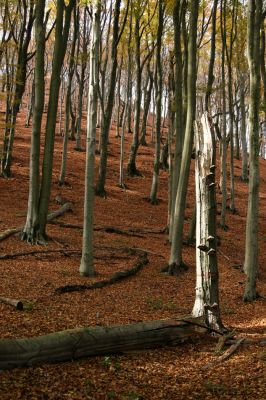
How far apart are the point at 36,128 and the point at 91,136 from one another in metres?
2.72

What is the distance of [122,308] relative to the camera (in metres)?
7.32

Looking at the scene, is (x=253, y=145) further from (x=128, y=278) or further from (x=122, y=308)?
(x=122, y=308)

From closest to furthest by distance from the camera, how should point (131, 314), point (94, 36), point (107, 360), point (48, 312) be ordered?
point (107, 360)
point (48, 312)
point (131, 314)
point (94, 36)

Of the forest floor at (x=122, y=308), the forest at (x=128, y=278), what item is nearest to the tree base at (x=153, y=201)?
the forest floor at (x=122, y=308)

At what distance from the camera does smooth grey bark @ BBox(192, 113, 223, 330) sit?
5.97 meters

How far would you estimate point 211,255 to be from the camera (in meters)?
5.94

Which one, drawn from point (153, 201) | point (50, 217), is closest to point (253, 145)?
point (50, 217)

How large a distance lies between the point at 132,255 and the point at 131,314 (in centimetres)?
485

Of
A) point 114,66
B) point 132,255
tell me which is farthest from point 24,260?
point 114,66

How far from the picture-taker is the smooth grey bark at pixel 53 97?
10461 mm

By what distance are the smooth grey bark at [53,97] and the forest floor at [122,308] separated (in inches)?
46.2

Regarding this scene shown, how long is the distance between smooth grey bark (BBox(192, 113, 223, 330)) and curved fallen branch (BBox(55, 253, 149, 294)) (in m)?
2.71

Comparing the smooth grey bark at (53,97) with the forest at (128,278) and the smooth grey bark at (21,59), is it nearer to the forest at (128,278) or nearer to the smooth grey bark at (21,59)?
the forest at (128,278)

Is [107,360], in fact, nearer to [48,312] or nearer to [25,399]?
[25,399]
